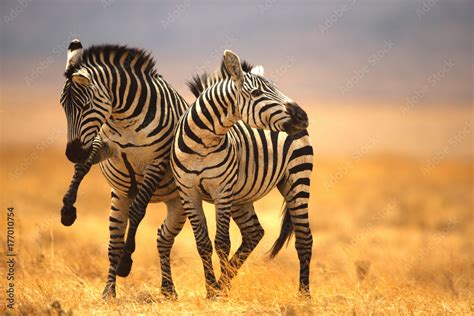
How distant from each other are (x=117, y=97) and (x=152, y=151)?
0.73 m

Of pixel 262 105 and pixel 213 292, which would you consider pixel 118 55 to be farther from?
pixel 213 292

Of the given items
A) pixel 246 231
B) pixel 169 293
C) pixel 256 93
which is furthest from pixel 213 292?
pixel 256 93

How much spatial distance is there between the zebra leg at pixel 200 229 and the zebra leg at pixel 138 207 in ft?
1.22

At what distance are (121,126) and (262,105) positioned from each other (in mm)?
1700

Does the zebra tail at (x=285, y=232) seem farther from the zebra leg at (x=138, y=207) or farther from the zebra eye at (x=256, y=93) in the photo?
the zebra eye at (x=256, y=93)

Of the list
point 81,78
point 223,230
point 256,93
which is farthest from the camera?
point 223,230

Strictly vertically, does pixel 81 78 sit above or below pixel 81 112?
above

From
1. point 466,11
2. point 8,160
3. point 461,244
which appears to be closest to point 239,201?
point 461,244

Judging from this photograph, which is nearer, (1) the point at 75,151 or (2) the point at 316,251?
(1) the point at 75,151

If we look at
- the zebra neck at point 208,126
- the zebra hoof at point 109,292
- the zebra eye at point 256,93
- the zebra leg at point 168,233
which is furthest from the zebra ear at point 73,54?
the zebra hoof at point 109,292

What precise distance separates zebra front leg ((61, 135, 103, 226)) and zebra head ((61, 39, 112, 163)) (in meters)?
0.34

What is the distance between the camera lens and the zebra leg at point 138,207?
857cm

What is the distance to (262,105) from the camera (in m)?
8.13

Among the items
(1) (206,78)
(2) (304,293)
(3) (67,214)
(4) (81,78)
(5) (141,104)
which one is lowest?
(2) (304,293)
